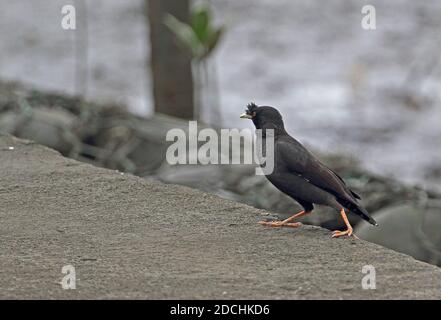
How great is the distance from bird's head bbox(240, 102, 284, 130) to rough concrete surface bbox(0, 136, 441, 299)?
36cm

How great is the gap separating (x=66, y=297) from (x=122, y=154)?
4153mm

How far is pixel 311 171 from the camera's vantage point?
389 centimetres

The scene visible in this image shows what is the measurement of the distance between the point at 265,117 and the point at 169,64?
4754mm

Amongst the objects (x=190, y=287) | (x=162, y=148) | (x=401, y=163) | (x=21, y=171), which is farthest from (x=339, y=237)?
(x=401, y=163)

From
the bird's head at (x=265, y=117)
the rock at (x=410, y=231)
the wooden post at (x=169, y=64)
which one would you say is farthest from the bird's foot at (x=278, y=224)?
the wooden post at (x=169, y=64)

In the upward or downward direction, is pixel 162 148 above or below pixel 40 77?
below

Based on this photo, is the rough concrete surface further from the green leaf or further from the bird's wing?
the green leaf

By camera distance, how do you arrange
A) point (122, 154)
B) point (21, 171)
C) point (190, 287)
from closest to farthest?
point (190, 287) → point (21, 171) → point (122, 154)

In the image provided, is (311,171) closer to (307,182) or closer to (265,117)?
(307,182)

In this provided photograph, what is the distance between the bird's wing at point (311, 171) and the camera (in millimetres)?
3883

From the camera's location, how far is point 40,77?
1326 centimetres

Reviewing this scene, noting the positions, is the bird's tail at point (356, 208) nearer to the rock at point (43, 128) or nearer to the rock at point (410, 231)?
the rock at point (410, 231)
